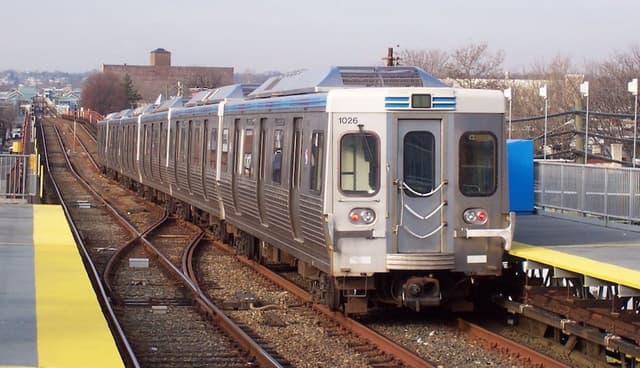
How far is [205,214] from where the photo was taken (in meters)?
22.7

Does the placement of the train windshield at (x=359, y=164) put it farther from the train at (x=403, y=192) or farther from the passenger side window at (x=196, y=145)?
the passenger side window at (x=196, y=145)

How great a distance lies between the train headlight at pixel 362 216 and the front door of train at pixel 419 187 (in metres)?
0.29

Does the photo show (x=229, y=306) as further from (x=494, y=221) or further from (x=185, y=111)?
(x=185, y=111)

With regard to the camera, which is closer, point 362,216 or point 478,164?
point 362,216

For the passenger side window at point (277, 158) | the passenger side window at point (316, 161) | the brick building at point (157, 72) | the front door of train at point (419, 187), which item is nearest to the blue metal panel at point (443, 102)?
the front door of train at point (419, 187)

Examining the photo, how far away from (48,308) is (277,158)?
471 centimetres

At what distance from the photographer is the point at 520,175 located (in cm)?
1856

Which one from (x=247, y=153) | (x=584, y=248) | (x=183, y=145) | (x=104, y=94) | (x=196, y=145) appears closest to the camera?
(x=584, y=248)

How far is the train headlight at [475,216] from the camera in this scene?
1178 cm

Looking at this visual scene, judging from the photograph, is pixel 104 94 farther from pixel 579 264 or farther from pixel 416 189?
pixel 579 264

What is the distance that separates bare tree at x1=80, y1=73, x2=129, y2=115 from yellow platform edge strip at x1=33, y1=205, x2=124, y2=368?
10630 centimetres

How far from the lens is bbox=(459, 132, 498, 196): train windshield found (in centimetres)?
1180

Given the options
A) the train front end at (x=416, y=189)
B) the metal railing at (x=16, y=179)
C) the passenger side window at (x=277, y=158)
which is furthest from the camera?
the metal railing at (x=16, y=179)

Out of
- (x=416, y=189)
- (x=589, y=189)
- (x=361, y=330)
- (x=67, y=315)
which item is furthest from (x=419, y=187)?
(x=589, y=189)
